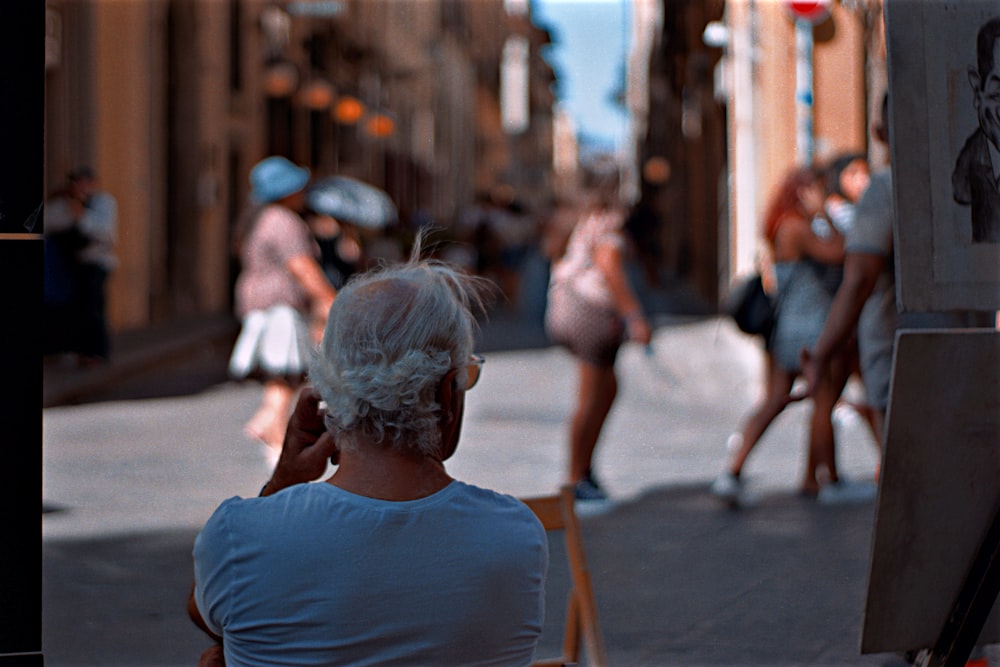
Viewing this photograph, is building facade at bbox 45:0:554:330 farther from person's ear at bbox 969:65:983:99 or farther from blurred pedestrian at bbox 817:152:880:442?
person's ear at bbox 969:65:983:99

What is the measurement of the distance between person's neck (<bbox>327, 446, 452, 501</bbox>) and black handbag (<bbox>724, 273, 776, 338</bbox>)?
5.66 meters

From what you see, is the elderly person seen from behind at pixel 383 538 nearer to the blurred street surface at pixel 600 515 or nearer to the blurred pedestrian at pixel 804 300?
the blurred street surface at pixel 600 515

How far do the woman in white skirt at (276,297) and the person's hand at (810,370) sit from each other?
3.50 meters

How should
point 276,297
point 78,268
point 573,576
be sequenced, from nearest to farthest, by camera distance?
point 573,576 < point 276,297 < point 78,268

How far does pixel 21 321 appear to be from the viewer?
243cm

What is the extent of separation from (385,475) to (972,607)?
4.41 feet

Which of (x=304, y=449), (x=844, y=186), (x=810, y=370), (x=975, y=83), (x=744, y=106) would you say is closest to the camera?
(x=304, y=449)

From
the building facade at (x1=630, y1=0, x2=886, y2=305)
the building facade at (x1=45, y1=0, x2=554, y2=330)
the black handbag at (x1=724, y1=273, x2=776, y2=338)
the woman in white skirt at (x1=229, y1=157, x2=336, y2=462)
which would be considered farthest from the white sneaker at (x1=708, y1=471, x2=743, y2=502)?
the building facade at (x1=45, y1=0, x2=554, y2=330)

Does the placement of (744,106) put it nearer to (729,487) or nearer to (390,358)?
(729,487)

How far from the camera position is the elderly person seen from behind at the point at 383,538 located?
223cm

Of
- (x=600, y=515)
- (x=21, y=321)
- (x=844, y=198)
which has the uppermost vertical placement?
(x=844, y=198)

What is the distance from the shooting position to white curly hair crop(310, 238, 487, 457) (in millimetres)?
2271

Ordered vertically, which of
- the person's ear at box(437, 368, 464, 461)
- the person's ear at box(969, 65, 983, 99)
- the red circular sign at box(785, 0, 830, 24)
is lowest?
the person's ear at box(437, 368, 464, 461)

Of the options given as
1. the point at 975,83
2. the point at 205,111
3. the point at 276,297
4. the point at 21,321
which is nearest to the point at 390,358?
the point at 21,321
